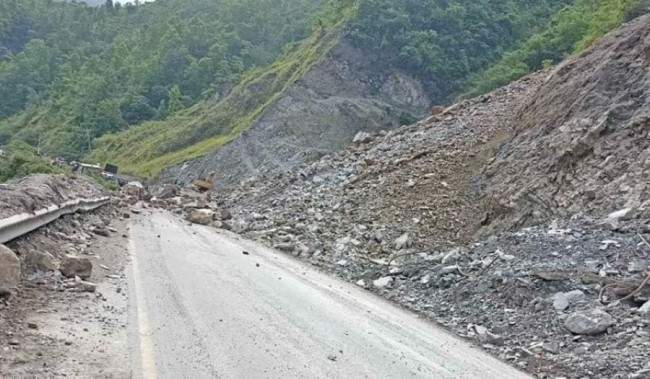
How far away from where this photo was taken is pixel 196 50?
324 ft

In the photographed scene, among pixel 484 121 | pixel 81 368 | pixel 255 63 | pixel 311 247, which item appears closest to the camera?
pixel 81 368

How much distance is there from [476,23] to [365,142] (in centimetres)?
3494

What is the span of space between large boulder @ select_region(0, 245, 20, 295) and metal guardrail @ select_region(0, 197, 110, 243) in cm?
99

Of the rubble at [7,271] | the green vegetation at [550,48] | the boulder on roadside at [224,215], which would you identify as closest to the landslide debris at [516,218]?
the boulder on roadside at [224,215]

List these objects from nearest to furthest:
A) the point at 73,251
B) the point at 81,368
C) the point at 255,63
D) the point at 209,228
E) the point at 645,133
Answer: the point at 81,368 → the point at 73,251 → the point at 645,133 → the point at 209,228 → the point at 255,63

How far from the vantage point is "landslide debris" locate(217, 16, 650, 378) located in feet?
27.8

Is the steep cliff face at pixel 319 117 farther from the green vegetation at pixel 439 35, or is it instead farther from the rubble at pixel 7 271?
the rubble at pixel 7 271

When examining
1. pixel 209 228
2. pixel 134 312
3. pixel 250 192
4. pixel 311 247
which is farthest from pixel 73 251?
pixel 250 192

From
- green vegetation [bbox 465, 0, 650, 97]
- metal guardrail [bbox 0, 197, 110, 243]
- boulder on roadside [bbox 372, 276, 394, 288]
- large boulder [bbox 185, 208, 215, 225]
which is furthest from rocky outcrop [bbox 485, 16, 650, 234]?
green vegetation [bbox 465, 0, 650, 97]

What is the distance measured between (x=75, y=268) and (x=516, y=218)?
960cm

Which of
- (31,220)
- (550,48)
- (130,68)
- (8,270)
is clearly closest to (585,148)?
(31,220)

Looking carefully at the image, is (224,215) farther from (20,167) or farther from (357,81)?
(357,81)

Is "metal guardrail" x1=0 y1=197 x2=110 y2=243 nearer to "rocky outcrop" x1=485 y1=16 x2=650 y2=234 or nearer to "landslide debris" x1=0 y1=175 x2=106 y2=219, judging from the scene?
"landslide debris" x1=0 y1=175 x2=106 y2=219

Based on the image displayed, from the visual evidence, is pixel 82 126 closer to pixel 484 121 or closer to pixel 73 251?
pixel 484 121
